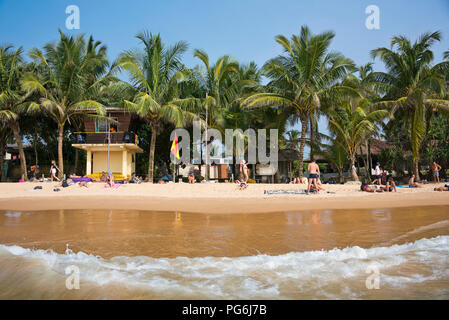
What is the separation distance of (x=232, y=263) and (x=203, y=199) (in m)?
6.85

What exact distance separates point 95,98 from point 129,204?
12.5 metres

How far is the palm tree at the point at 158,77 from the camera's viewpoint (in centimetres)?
1620

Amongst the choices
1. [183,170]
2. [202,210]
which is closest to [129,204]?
[202,210]

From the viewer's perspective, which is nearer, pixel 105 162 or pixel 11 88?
pixel 11 88

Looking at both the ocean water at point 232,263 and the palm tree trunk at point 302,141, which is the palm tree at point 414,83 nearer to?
the palm tree trunk at point 302,141

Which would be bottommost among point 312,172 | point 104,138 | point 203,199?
point 203,199

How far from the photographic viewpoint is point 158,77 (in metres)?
16.8

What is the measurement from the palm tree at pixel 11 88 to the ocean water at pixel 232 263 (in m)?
15.2

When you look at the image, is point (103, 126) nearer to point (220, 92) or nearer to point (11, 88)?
point (11, 88)

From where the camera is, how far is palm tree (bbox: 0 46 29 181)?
55.3 ft

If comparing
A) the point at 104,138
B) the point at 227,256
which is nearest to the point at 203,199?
the point at 227,256

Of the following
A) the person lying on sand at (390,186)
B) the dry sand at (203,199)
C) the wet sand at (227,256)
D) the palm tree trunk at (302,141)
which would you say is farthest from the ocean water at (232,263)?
the palm tree trunk at (302,141)
